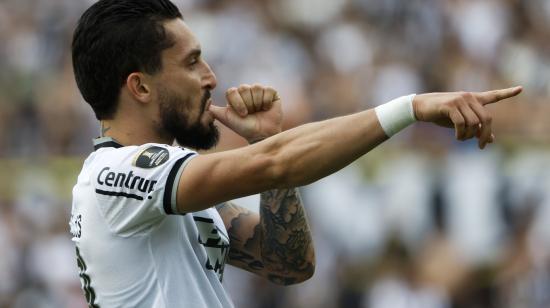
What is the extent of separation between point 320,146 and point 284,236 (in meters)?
1.17

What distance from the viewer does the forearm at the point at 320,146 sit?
371 centimetres

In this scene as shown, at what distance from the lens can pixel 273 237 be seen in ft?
15.9

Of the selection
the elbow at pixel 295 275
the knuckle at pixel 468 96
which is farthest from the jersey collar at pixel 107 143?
the knuckle at pixel 468 96

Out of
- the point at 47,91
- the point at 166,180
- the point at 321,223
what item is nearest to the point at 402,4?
the point at 321,223

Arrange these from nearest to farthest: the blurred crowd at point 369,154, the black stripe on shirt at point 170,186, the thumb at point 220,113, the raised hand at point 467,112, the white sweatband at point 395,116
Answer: the raised hand at point 467,112, the white sweatband at point 395,116, the black stripe on shirt at point 170,186, the thumb at point 220,113, the blurred crowd at point 369,154

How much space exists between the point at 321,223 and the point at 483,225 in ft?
4.34

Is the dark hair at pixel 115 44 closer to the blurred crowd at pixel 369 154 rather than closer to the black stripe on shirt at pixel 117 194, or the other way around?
the black stripe on shirt at pixel 117 194

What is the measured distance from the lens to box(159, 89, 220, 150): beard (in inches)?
174

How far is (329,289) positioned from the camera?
9.85 metres

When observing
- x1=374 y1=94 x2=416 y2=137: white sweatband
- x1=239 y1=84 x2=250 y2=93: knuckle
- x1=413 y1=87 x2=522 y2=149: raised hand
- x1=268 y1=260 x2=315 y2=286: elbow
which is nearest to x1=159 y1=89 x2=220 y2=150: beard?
x1=239 y1=84 x2=250 y2=93: knuckle

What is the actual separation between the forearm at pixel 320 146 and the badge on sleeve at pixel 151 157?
0.34 meters

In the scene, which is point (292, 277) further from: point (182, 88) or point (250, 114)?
point (182, 88)

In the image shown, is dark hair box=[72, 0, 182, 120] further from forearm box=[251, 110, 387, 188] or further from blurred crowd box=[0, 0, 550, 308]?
blurred crowd box=[0, 0, 550, 308]

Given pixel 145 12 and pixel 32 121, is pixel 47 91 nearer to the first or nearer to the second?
pixel 32 121
